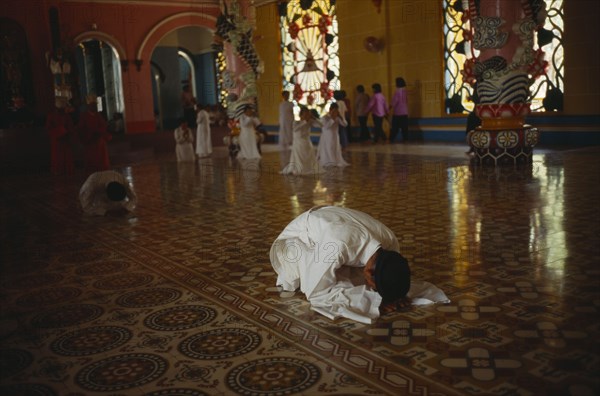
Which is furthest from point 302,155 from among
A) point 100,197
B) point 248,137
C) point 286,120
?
point 286,120

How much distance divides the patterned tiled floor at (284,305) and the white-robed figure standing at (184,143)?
5271 millimetres

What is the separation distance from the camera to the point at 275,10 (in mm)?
16594

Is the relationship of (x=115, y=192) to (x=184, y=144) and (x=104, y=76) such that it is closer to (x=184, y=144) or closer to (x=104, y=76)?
(x=184, y=144)

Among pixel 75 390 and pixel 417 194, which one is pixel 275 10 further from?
pixel 75 390

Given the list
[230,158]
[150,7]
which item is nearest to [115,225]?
[230,158]

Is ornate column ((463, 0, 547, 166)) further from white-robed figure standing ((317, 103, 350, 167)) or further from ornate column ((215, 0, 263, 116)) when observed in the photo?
ornate column ((215, 0, 263, 116))

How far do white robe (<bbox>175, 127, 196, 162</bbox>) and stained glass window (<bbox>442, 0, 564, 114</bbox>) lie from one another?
5294 mm

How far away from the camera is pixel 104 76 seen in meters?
18.6

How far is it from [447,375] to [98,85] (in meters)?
18.5

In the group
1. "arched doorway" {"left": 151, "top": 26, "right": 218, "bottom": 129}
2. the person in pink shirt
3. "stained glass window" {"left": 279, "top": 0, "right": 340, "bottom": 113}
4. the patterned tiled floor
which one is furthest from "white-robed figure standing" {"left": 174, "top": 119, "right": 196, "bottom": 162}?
"arched doorway" {"left": 151, "top": 26, "right": 218, "bottom": 129}

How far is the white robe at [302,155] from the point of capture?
895cm

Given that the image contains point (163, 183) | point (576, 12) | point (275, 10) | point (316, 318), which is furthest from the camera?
point (275, 10)

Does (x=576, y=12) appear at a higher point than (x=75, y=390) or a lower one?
higher

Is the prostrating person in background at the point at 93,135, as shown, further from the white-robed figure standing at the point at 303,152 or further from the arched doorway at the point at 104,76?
the arched doorway at the point at 104,76
